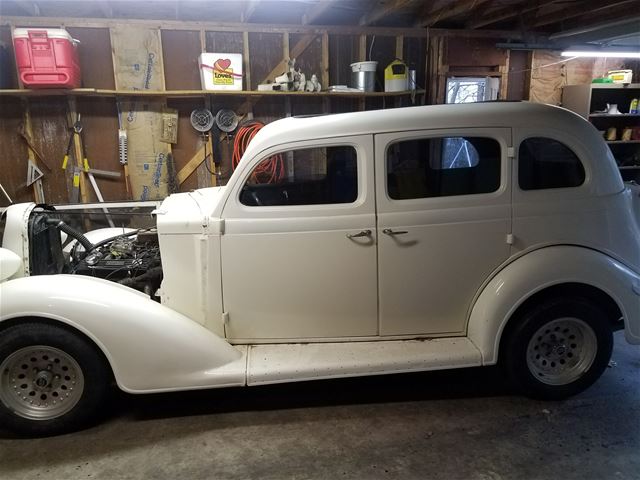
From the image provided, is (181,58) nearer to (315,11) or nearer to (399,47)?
(315,11)

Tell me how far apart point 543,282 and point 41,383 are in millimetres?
3247

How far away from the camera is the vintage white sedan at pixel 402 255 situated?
3084 millimetres

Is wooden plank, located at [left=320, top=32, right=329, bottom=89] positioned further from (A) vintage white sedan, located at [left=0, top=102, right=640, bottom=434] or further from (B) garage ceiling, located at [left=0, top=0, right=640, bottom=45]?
(A) vintage white sedan, located at [left=0, top=102, right=640, bottom=434]

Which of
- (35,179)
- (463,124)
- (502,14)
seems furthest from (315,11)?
(35,179)

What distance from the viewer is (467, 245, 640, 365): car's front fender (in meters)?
3.08

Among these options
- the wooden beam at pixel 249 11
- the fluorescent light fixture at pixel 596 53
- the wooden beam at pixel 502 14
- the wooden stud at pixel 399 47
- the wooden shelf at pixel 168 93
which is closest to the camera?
the wooden beam at pixel 249 11

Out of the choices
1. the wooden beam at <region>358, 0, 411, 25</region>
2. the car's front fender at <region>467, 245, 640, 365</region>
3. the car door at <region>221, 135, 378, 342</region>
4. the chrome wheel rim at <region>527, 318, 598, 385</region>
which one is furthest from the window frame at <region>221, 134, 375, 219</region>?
the wooden beam at <region>358, 0, 411, 25</region>

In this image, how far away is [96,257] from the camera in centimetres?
371

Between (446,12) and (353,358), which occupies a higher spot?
(446,12)

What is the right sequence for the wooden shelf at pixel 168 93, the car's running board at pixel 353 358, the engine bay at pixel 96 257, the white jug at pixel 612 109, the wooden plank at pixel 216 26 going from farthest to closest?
the white jug at pixel 612 109 → the wooden plank at pixel 216 26 → the wooden shelf at pixel 168 93 → the engine bay at pixel 96 257 → the car's running board at pixel 353 358

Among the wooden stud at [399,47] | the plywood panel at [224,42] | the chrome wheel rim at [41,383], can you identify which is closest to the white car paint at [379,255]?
the chrome wheel rim at [41,383]

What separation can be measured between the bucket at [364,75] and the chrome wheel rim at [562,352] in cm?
443

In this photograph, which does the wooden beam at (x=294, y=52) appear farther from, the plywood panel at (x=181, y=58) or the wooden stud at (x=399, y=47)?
the wooden stud at (x=399, y=47)

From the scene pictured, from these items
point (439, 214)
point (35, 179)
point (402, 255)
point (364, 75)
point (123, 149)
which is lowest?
point (402, 255)
